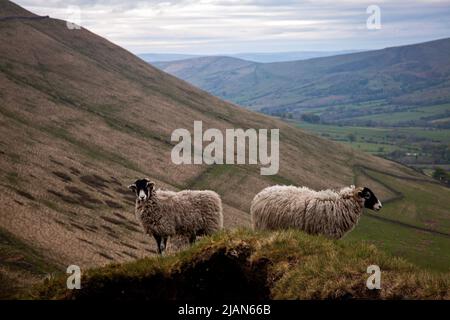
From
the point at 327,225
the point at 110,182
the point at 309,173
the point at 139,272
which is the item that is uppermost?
the point at 309,173

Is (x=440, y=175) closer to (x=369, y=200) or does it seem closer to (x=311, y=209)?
(x=369, y=200)

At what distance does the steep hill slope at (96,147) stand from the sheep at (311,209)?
14.6m

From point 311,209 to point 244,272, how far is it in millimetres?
8179

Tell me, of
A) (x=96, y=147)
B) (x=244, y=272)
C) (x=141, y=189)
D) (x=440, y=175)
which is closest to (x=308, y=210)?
(x=141, y=189)

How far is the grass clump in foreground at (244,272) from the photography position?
1295 centimetres

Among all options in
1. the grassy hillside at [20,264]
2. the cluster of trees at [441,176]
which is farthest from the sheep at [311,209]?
the cluster of trees at [441,176]

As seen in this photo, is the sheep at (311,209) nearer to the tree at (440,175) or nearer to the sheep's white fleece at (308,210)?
the sheep's white fleece at (308,210)

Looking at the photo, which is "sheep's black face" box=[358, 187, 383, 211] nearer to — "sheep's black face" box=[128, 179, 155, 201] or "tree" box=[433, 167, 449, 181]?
"sheep's black face" box=[128, 179, 155, 201]

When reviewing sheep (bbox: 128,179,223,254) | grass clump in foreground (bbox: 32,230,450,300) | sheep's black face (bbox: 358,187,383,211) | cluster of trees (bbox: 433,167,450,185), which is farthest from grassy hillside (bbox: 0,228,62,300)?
cluster of trees (bbox: 433,167,450,185)

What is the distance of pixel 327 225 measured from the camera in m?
21.7

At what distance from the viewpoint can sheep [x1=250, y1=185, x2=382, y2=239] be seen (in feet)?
71.2
